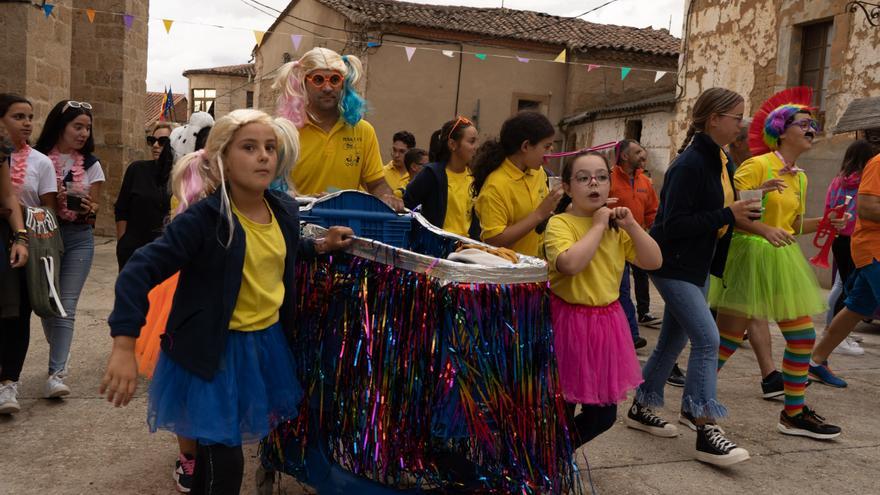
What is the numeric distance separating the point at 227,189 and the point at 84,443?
1886 mm

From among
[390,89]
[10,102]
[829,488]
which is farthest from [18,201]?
[390,89]

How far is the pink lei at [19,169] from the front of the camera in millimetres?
4367

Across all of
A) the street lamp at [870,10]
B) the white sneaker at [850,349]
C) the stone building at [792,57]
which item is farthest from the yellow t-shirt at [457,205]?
the street lamp at [870,10]

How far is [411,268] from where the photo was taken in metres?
2.64

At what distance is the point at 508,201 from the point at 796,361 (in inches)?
74.3

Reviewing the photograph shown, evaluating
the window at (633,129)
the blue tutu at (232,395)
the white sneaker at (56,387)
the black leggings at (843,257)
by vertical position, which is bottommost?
the white sneaker at (56,387)

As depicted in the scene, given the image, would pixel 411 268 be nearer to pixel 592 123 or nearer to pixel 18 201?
pixel 18 201


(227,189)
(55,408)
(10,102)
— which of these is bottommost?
(55,408)

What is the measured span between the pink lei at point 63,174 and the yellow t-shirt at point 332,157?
1633 millimetres

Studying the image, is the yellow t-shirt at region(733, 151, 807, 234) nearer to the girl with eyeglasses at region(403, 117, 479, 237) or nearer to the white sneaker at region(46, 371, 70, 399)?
the girl with eyeglasses at region(403, 117, 479, 237)

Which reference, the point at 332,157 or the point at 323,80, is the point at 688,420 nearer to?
the point at 332,157

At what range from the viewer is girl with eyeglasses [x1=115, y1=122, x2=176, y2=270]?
515 centimetres

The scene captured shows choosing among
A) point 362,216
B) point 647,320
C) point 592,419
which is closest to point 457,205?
point 362,216

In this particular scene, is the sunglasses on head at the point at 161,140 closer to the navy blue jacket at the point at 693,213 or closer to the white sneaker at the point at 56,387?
the white sneaker at the point at 56,387
